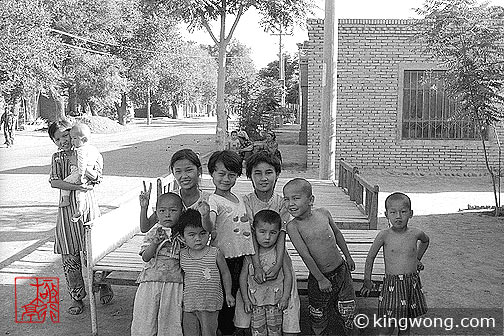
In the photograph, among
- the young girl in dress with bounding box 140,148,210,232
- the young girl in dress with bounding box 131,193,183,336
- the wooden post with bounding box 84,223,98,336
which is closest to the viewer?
the young girl in dress with bounding box 131,193,183,336

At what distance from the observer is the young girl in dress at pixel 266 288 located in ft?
12.9

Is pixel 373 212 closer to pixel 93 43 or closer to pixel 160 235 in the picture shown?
pixel 160 235

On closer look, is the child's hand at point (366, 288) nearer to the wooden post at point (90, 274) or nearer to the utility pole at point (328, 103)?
the wooden post at point (90, 274)

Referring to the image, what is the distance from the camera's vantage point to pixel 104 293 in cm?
559

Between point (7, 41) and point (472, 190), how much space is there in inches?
717

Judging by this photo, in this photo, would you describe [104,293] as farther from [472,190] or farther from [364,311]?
[472,190]

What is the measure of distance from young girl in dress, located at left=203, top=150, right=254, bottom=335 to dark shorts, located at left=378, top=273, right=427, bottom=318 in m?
1.01

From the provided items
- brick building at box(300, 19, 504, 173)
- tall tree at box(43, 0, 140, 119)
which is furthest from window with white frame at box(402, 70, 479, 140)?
tall tree at box(43, 0, 140, 119)

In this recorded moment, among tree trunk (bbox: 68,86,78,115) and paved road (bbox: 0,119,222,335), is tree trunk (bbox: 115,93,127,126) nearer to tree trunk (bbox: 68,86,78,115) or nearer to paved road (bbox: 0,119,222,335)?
tree trunk (bbox: 68,86,78,115)

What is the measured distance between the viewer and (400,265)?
13.4ft

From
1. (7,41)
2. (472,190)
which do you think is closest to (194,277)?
(472,190)

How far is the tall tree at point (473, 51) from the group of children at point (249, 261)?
20.1 feet

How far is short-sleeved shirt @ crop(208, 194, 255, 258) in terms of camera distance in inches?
159

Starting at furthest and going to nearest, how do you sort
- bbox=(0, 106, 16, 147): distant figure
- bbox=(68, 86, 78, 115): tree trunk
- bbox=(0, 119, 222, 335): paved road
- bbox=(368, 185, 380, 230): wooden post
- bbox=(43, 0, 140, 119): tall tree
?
1. bbox=(68, 86, 78, 115): tree trunk
2. bbox=(43, 0, 140, 119): tall tree
3. bbox=(0, 106, 16, 147): distant figure
4. bbox=(368, 185, 380, 230): wooden post
5. bbox=(0, 119, 222, 335): paved road
